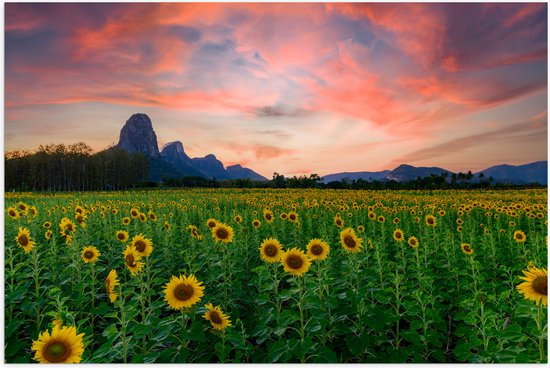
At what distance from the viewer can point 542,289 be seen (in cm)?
292

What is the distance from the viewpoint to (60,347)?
249 centimetres

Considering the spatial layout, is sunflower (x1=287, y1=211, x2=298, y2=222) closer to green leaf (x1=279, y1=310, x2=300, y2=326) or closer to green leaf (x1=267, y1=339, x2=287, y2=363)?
green leaf (x1=279, y1=310, x2=300, y2=326)

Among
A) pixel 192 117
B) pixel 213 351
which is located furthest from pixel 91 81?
pixel 213 351

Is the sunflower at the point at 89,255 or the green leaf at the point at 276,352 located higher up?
the sunflower at the point at 89,255

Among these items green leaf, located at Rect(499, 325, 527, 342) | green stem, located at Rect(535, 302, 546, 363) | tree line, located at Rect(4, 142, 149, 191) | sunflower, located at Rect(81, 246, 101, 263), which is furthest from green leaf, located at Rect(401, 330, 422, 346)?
tree line, located at Rect(4, 142, 149, 191)

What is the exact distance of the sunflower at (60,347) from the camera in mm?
2486

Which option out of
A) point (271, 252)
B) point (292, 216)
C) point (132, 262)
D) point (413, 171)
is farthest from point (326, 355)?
point (413, 171)

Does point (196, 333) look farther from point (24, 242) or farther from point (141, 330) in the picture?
point (24, 242)

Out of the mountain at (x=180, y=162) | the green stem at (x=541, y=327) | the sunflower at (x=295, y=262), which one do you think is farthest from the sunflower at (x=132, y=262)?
the mountain at (x=180, y=162)

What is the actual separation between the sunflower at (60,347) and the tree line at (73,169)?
41446mm

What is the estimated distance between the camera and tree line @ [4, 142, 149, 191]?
49325 millimetres

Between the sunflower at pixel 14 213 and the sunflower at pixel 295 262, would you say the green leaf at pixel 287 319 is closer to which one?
the sunflower at pixel 295 262

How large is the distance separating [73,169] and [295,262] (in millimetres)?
63027

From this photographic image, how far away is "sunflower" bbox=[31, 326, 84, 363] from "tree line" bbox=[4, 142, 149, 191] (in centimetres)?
4145
